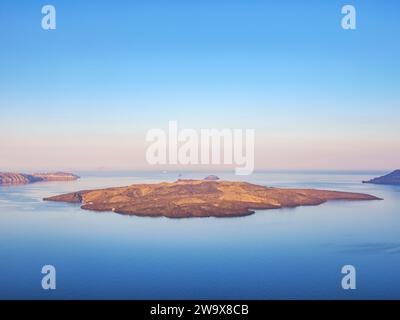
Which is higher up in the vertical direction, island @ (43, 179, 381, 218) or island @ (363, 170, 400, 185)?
island @ (363, 170, 400, 185)

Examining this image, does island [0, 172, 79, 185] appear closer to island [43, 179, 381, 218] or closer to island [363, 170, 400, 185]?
island [43, 179, 381, 218]

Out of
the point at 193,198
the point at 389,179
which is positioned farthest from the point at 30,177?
the point at 389,179

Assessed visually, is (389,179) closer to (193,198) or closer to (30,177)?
(193,198)

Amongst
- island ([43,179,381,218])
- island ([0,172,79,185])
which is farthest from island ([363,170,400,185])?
island ([0,172,79,185])

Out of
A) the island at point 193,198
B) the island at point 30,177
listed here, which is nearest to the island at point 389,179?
the island at point 193,198

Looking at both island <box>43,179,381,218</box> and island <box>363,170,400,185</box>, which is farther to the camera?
island <box>363,170,400,185</box>

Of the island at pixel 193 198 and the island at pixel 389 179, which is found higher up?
the island at pixel 389 179

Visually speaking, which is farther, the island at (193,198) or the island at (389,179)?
the island at (389,179)

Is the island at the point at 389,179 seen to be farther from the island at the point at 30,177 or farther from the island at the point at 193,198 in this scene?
the island at the point at 30,177
